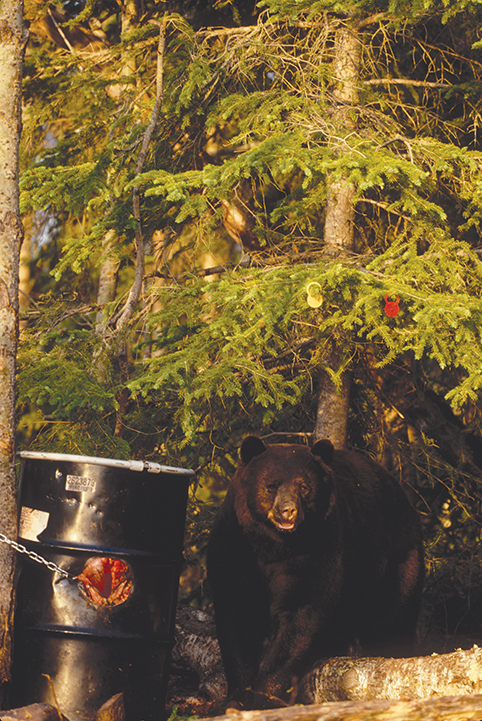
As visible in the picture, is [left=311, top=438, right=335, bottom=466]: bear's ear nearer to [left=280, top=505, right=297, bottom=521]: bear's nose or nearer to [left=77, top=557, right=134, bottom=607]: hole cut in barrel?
[left=280, top=505, right=297, bottom=521]: bear's nose

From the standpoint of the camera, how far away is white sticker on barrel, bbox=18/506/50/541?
11.3 feet

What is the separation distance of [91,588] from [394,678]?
1416mm

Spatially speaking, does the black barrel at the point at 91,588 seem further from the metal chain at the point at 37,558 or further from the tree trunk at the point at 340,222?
the tree trunk at the point at 340,222

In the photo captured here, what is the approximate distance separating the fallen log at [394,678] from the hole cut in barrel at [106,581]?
1.05m

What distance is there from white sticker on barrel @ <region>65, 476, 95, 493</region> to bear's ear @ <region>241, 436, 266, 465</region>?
98cm

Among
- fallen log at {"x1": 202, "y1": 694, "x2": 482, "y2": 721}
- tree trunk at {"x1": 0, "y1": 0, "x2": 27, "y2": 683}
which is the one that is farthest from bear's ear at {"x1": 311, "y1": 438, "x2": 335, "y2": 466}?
fallen log at {"x1": 202, "y1": 694, "x2": 482, "y2": 721}

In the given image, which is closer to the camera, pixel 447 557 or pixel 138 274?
pixel 138 274

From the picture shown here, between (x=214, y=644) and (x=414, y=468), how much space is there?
2.57 metres

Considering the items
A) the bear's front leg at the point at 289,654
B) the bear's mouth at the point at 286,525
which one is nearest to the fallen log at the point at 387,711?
the bear's mouth at the point at 286,525

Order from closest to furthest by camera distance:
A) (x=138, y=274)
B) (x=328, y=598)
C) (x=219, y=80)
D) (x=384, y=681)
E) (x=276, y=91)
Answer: (x=384, y=681), (x=328, y=598), (x=138, y=274), (x=276, y=91), (x=219, y=80)

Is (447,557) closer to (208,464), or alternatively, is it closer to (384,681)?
(208,464)

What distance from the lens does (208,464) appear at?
604cm

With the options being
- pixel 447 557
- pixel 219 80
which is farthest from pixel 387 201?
pixel 447 557

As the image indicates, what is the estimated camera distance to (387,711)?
2.27 metres
